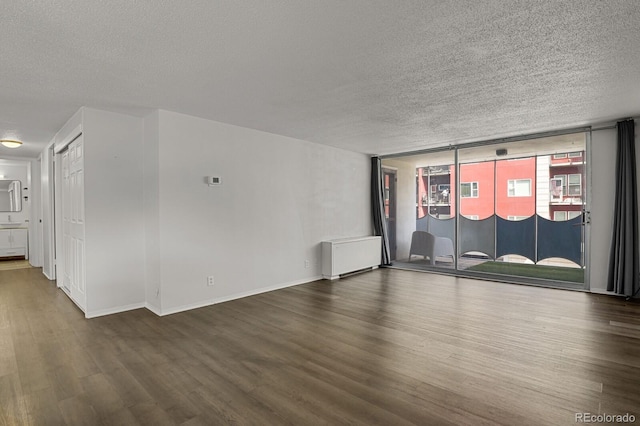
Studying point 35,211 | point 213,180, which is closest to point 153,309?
point 213,180

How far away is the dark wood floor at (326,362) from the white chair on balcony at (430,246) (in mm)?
2073

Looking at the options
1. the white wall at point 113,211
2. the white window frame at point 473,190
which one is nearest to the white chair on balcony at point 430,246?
the white window frame at point 473,190

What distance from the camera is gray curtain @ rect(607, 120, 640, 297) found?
4.58 m

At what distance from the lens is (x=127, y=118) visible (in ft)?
14.1

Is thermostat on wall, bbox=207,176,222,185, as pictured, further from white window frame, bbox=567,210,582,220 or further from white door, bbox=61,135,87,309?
white window frame, bbox=567,210,582,220

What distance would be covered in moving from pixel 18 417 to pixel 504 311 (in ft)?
15.6

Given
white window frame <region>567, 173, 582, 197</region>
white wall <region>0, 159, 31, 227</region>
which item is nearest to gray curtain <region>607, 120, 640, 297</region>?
white window frame <region>567, 173, 582, 197</region>

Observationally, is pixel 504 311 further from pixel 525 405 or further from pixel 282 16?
pixel 282 16

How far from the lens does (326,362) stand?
9.21ft

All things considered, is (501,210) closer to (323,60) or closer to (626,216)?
(626,216)

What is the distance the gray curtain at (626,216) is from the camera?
180 inches

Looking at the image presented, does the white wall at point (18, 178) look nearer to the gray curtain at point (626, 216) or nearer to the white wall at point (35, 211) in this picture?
the white wall at point (35, 211)

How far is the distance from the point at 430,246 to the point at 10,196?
1084 cm

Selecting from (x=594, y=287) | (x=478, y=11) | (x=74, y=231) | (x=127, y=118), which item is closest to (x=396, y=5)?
(x=478, y=11)
